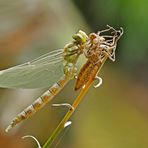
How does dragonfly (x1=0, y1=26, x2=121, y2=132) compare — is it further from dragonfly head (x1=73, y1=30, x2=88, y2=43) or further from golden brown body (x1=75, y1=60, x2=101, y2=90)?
golden brown body (x1=75, y1=60, x2=101, y2=90)

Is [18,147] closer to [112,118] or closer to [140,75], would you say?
[112,118]

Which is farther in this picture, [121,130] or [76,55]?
[121,130]

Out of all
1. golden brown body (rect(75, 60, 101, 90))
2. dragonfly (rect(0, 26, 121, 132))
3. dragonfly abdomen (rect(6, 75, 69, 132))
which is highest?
dragonfly (rect(0, 26, 121, 132))

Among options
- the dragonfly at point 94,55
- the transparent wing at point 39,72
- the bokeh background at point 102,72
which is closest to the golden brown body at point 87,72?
the dragonfly at point 94,55

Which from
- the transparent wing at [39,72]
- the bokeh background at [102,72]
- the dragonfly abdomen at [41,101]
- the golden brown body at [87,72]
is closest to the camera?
the golden brown body at [87,72]

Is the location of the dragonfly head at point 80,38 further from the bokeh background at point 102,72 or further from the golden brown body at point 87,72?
the bokeh background at point 102,72

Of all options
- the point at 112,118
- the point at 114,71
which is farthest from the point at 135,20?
the point at 112,118

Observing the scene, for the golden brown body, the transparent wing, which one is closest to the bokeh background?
the transparent wing
